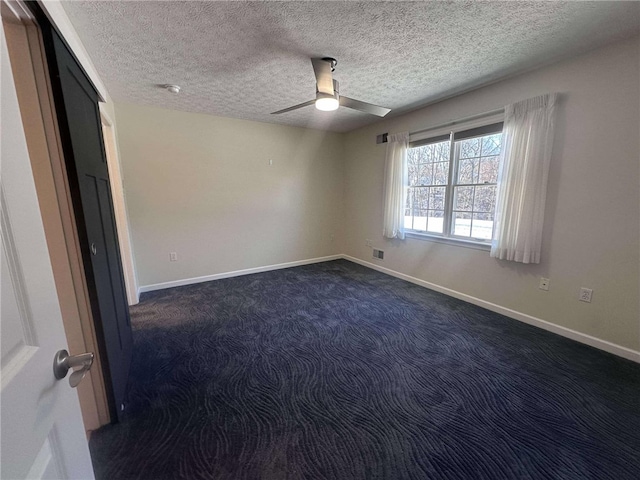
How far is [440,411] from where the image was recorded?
1629mm

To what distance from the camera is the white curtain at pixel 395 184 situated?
12.4ft

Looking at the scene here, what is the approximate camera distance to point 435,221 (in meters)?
3.57

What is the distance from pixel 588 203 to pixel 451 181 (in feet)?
4.28

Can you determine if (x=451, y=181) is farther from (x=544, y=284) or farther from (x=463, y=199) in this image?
(x=544, y=284)

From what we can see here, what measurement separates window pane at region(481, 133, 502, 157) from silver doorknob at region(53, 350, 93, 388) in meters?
3.55

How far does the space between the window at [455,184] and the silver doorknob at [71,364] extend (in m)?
3.43

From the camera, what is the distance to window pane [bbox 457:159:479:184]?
3.07 metres

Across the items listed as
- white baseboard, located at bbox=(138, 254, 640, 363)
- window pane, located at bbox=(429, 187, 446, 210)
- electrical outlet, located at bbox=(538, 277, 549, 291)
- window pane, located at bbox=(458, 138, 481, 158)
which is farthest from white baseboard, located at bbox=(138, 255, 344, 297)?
electrical outlet, located at bbox=(538, 277, 549, 291)

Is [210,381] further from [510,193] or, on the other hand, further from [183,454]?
[510,193]

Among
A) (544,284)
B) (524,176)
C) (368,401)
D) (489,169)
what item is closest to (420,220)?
(489,169)

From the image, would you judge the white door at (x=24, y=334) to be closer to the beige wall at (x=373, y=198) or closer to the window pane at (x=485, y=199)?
the beige wall at (x=373, y=198)

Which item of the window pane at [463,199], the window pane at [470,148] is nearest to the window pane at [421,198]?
the window pane at [463,199]

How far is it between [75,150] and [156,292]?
2716 millimetres

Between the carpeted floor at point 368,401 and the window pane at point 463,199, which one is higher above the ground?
the window pane at point 463,199
